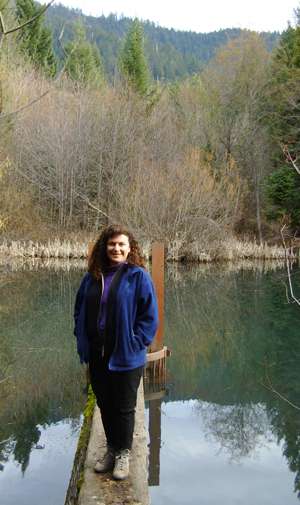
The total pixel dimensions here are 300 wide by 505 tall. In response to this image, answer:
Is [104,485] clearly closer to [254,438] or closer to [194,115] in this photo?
[254,438]

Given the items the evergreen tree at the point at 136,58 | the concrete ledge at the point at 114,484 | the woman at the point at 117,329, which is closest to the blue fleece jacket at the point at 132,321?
the woman at the point at 117,329

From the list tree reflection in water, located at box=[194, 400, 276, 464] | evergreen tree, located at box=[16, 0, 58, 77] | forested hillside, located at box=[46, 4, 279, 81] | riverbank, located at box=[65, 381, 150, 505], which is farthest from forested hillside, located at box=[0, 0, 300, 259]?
riverbank, located at box=[65, 381, 150, 505]

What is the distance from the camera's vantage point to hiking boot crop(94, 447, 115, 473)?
3322mm

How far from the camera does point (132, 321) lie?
3146 millimetres

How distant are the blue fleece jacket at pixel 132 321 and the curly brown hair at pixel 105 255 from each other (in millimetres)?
96

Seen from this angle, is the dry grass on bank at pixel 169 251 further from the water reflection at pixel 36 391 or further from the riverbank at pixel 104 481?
the riverbank at pixel 104 481

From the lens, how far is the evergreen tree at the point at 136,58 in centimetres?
2931

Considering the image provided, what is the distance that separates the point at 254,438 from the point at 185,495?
1495 mm

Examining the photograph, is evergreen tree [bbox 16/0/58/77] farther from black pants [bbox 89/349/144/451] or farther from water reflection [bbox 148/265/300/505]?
black pants [bbox 89/349/144/451]

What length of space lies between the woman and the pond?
55.8 inches

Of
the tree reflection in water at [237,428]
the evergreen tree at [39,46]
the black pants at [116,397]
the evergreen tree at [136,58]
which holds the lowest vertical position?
the tree reflection in water at [237,428]

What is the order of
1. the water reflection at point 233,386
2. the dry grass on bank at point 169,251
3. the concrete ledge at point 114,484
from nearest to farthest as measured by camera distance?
the concrete ledge at point 114,484
the water reflection at point 233,386
the dry grass on bank at point 169,251

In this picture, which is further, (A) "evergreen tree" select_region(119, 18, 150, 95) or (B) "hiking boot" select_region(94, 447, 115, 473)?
(A) "evergreen tree" select_region(119, 18, 150, 95)

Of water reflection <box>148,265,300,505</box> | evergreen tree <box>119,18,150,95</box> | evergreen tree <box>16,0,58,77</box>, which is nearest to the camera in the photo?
water reflection <box>148,265,300,505</box>
